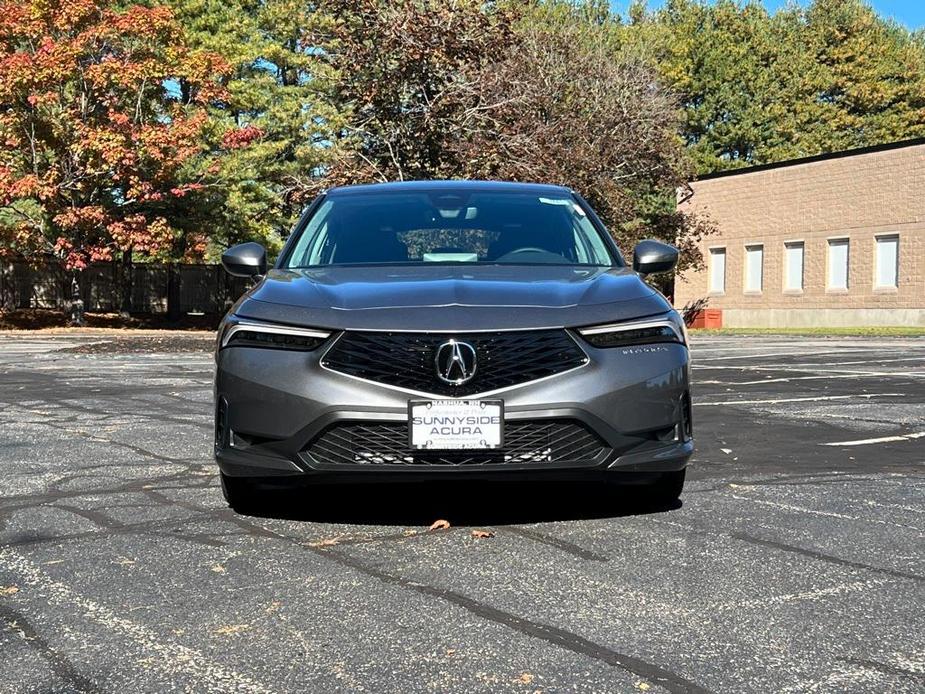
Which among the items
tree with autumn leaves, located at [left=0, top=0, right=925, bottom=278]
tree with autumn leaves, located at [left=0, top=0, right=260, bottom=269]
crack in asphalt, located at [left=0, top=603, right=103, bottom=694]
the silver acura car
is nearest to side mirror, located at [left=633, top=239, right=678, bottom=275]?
the silver acura car

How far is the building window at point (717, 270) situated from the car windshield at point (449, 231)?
37.7 m

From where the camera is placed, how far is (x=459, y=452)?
441 centimetres

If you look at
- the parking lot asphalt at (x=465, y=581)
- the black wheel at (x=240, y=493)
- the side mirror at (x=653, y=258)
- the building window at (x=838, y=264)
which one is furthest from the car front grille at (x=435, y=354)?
the building window at (x=838, y=264)

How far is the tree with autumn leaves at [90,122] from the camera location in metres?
28.2

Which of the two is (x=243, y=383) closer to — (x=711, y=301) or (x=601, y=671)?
(x=601, y=671)

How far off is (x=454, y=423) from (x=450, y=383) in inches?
6.2

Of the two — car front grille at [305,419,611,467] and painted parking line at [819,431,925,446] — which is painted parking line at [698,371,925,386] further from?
car front grille at [305,419,611,467]

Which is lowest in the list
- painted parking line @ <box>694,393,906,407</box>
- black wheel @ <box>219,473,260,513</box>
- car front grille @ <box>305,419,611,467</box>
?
painted parking line @ <box>694,393,906,407</box>

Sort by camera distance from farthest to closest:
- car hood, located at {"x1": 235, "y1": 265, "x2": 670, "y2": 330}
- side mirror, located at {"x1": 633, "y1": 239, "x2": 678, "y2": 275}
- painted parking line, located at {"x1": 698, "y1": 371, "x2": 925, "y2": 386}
Result: 1. painted parking line, located at {"x1": 698, "y1": 371, "x2": 925, "y2": 386}
2. side mirror, located at {"x1": 633, "y1": 239, "x2": 678, "y2": 275}
3. car hood, located at {"x1": 235, "y1": 265, "x2": 670, "y2": 330}

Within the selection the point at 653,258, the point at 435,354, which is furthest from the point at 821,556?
the point at 653,258

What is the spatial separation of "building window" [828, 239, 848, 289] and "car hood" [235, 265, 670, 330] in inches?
1371

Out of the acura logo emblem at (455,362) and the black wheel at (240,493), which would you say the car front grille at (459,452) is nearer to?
the acura logo emblem at (455,362)

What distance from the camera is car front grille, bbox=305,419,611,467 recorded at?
4406 mm

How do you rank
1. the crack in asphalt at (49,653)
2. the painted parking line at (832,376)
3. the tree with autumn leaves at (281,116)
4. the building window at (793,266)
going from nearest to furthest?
the crack in asphalt at (49,653), the painted parking line at (832,376), the tree with autumn leaves at (281,116), the building window at (793,266)
